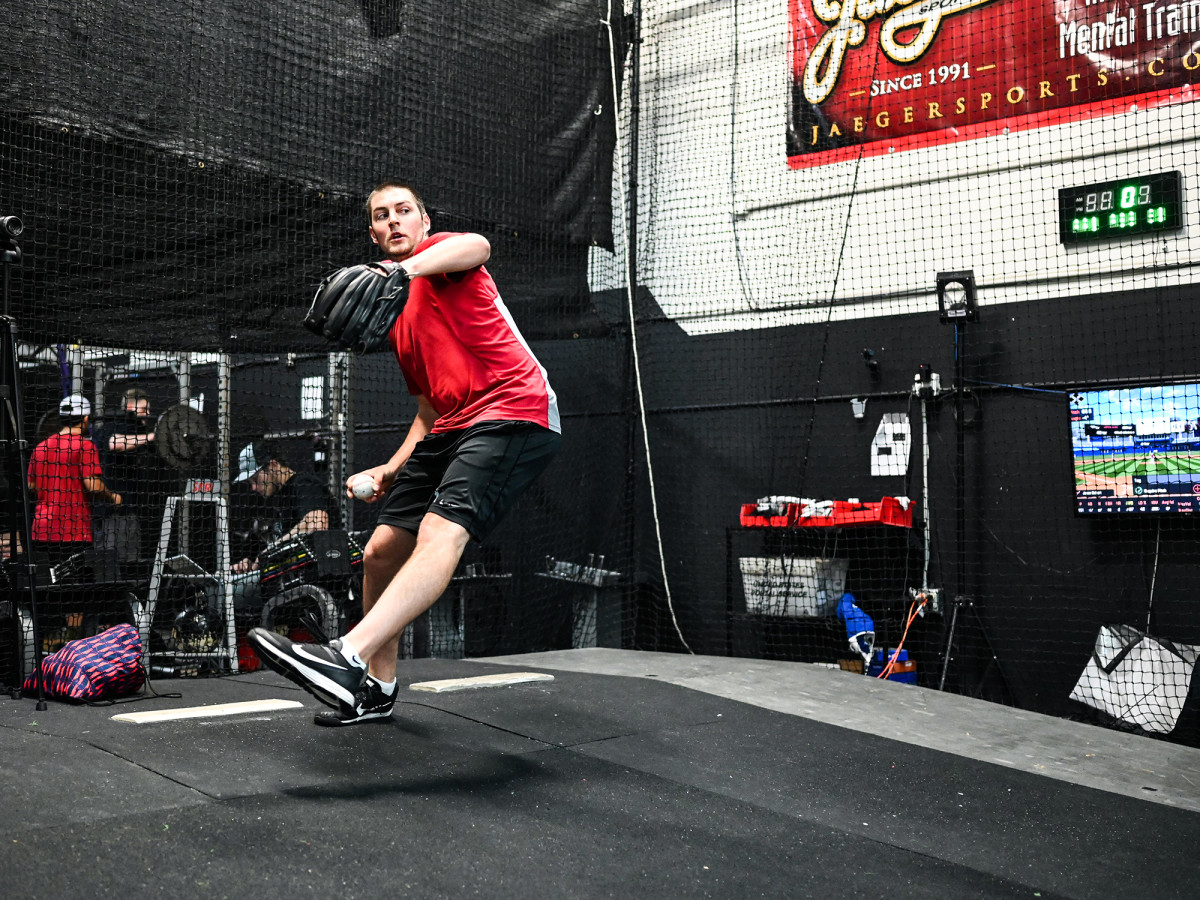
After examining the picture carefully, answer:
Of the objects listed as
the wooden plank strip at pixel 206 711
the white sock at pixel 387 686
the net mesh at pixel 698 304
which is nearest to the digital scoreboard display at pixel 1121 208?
the net mesh at pixel 698 304

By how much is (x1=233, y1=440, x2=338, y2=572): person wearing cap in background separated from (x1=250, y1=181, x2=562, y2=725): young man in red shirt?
7.34ft

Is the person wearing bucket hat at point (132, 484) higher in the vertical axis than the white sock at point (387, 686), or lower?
higher

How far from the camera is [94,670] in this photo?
342 cm

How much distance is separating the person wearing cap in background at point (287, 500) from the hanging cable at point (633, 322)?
184cm

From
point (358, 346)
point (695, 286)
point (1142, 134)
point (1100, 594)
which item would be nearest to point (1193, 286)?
point (1142, 134)

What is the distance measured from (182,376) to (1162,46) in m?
5.02

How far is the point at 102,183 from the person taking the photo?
4219mm

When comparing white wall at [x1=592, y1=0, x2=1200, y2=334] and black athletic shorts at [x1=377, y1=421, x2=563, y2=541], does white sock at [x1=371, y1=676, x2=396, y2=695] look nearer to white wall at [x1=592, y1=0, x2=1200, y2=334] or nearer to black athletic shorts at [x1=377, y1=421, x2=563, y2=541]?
black athletic shorts at [x1=377, y1=421, x2=563, y2=541]

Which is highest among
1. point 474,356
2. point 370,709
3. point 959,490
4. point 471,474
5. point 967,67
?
point 967,67

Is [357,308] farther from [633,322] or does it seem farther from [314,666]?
[633,322]

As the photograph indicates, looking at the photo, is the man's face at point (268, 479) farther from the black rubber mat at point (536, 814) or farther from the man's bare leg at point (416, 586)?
the man's bare leg at point (416, 586)

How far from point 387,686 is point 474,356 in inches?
37.7

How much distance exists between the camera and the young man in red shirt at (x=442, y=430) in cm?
241

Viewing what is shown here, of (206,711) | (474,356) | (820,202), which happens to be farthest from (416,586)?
(820,202)
